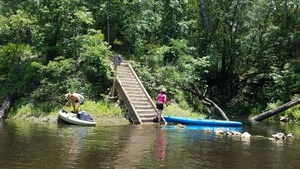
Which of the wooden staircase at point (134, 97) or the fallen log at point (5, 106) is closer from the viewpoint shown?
the wooden staircase at point (134, 97)

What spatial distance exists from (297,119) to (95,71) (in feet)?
47.8

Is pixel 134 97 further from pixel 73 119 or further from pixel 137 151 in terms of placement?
pixel 137 151

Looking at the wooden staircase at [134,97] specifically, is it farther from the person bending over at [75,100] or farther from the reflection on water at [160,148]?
the reflection on water at [160,148]

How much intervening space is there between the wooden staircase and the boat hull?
2502 mm

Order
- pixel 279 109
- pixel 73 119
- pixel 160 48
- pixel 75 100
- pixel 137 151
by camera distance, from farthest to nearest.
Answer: pixel 279 109
pixel 160 48
pixel 75 100
pixel 73 119
pixel 137 151

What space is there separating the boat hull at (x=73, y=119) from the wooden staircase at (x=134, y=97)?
8.21ft

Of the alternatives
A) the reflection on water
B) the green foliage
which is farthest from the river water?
the green foliage

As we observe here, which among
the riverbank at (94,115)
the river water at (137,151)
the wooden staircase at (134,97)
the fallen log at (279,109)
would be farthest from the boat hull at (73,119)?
the fallen log at (279,109)

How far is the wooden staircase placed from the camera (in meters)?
19.0

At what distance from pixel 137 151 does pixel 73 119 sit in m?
7.50

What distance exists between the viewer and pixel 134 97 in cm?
1998

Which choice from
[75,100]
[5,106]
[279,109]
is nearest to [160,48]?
[75,100]

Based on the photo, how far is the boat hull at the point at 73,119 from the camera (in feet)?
55.7

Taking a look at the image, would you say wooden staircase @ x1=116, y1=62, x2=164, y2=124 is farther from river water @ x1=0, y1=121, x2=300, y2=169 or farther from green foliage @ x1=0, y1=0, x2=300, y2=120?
river water @ x1=0, y1=121, x2=300, y2=169
